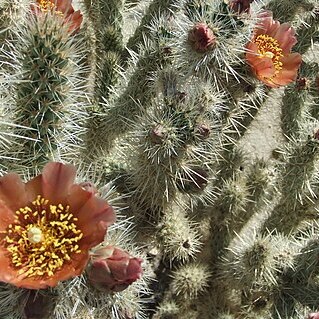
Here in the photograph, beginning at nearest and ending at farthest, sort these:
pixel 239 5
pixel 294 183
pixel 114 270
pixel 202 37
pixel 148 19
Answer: pixel 114 270 → pixel 202 37 → pixel 239 5 → pixel 294 183 → pixel 148 19

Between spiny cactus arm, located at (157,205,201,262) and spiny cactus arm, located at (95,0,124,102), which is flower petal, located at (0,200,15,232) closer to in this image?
spiny cactus arm, located at (157,205,201,262)

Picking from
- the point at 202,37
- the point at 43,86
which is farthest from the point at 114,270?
the point at 202,37

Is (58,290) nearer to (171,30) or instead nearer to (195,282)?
(195,282)

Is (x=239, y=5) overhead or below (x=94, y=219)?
overhead

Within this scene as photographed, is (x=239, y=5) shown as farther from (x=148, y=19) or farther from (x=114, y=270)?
(x=114, y=270)

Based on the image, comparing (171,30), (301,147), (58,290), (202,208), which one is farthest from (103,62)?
(58,290)

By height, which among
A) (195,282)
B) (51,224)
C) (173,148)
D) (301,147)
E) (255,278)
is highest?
(51,224)
